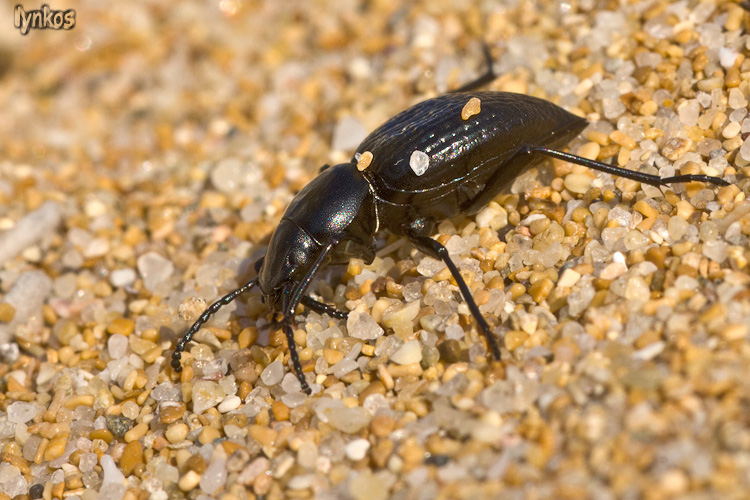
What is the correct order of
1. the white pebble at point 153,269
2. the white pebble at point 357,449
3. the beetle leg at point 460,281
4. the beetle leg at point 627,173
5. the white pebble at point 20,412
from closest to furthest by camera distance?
1. the white pebble at point 357,449
2. the beetle leg at point 460,281
3. the beetle leg at point 627,173
4. the white pebble at point 20,412
5. the white pebble at point 153,269

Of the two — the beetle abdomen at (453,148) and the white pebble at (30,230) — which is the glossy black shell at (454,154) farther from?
the white pebble at (30,230)

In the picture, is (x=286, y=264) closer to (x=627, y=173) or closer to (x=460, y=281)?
(x=460, y=281)

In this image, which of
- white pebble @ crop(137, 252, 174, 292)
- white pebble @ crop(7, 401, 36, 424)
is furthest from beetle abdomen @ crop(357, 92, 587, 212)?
white pebble @ crop(7, 401, 36, 424)

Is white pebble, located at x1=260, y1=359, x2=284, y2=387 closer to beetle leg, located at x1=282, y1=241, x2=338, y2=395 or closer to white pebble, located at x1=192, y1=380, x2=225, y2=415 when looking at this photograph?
beetle leg, located at x1=282, y1=241, x2=338, y2=395

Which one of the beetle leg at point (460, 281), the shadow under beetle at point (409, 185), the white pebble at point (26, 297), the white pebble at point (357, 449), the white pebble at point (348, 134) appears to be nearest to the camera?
the white pebble at point (357, 449)

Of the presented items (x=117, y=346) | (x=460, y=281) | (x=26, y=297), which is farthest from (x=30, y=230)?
(x=460, y=281)

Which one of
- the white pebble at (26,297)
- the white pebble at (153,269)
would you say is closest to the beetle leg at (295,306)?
the white pebble at (153,269)

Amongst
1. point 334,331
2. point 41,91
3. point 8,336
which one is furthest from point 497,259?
point 41,91
